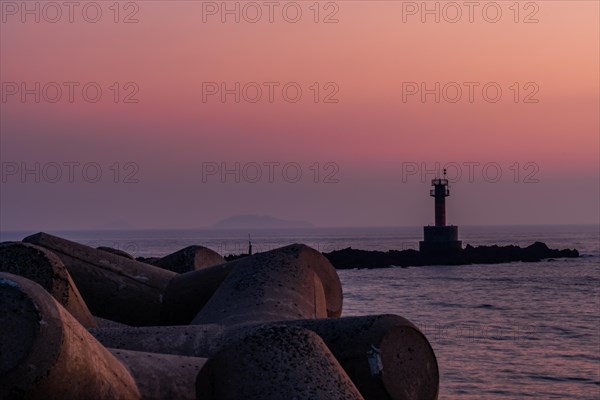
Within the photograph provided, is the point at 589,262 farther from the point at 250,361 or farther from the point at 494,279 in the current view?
the point at 250,361

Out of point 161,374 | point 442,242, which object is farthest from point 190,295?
point 442,242

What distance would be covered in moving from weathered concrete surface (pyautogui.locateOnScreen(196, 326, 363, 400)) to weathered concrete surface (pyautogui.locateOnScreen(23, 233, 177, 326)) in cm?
376

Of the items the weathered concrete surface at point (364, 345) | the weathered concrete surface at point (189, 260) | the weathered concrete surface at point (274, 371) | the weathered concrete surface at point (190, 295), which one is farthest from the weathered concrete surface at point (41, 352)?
the weathered concrete surface at point (189, 260)

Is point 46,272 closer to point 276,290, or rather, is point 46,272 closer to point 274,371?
point 276,290

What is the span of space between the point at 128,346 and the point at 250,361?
5.30 feet

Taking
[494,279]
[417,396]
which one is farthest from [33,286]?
[494,279]

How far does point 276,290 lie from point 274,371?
2892 mm

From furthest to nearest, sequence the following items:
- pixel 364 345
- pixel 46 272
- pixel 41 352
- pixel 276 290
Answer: pixel 276 290
pixel 46 272
pixel 364 345
pixel 41 352

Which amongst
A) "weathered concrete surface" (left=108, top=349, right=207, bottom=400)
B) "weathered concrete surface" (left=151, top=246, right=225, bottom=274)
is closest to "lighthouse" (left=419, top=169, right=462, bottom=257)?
"weathered concrete surface" (left=151, top=246, right=225, bottom=274)

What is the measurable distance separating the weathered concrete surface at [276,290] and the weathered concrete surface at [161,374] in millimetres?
1538

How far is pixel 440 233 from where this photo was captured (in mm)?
57312

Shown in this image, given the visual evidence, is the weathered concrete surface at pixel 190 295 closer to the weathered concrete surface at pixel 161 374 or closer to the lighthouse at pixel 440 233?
the weathered concrete surface at pixel 161 374

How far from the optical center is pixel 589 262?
208 feet

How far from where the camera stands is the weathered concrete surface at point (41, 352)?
3.88 metres
